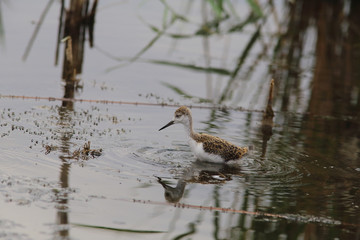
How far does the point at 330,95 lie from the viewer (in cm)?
1309

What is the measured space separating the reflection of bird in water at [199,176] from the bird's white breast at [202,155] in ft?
0.22

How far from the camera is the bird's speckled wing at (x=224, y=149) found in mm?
9211

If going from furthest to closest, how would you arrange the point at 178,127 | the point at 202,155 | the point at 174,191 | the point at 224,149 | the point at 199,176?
the point at 178,127
the point at 202,155
the point at 224,149
the point at 199,176
the point at 174,191

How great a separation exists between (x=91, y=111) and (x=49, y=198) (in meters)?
3.82

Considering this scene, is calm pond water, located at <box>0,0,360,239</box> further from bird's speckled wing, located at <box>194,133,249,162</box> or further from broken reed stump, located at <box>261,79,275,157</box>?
bird's speckled wing, located at <box>194,133,249,162</box>

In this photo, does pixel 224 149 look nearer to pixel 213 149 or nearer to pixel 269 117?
pixel 213 149

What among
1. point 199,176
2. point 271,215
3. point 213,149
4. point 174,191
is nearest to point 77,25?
point 213,149

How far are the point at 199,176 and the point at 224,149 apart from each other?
63 cm

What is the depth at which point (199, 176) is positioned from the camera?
879 centimetres

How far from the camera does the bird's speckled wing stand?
30.2ft

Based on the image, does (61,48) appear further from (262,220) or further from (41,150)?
(262,220)

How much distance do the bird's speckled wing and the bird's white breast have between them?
5 centimetres

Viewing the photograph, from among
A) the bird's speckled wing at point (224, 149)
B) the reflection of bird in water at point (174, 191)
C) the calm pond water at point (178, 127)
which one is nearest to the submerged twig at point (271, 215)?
the calm pond water at point (178, 127)

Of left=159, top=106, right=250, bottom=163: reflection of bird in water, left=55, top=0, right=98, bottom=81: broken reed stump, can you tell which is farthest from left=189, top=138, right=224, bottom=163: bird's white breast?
left=55, top=0, right=98, bottom=81: broken reed stump
